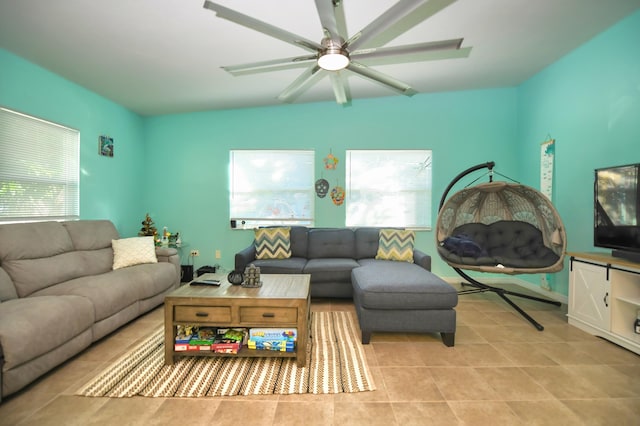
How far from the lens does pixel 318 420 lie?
1.61 meters

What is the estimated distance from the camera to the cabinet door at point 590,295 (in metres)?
2.58

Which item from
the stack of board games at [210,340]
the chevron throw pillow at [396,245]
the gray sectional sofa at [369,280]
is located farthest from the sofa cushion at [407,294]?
the chevron throw pillow at [396,245]

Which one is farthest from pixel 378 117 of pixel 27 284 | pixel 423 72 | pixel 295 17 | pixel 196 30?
pixel 27 284

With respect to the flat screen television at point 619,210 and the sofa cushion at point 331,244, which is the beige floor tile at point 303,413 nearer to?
the sofa cushion at point 331,244

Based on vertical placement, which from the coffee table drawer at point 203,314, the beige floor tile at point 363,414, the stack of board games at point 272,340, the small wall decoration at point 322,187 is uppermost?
the small wall decoration at point 322,187

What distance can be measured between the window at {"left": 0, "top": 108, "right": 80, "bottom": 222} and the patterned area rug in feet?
6.06

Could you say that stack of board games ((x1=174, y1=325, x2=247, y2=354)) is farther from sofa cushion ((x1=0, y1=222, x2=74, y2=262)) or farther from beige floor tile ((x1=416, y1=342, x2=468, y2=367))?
sofa cushion ((x1=0, y1=222, x2=74, y2=262))

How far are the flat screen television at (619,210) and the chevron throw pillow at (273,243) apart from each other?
319cm

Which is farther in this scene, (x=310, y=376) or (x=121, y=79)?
(x=121, y=79)

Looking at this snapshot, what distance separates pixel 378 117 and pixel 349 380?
362 cm

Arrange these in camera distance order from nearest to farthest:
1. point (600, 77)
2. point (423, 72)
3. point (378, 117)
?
1. point (600, 77)
2. point (423, 72)
3. point (378, 117)

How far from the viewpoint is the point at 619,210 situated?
257cm

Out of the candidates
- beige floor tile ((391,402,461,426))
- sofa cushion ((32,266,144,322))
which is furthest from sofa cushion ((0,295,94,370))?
beige floor tile ((391,402,461,426))

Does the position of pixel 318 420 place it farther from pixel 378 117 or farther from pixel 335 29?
pixel 378 117
